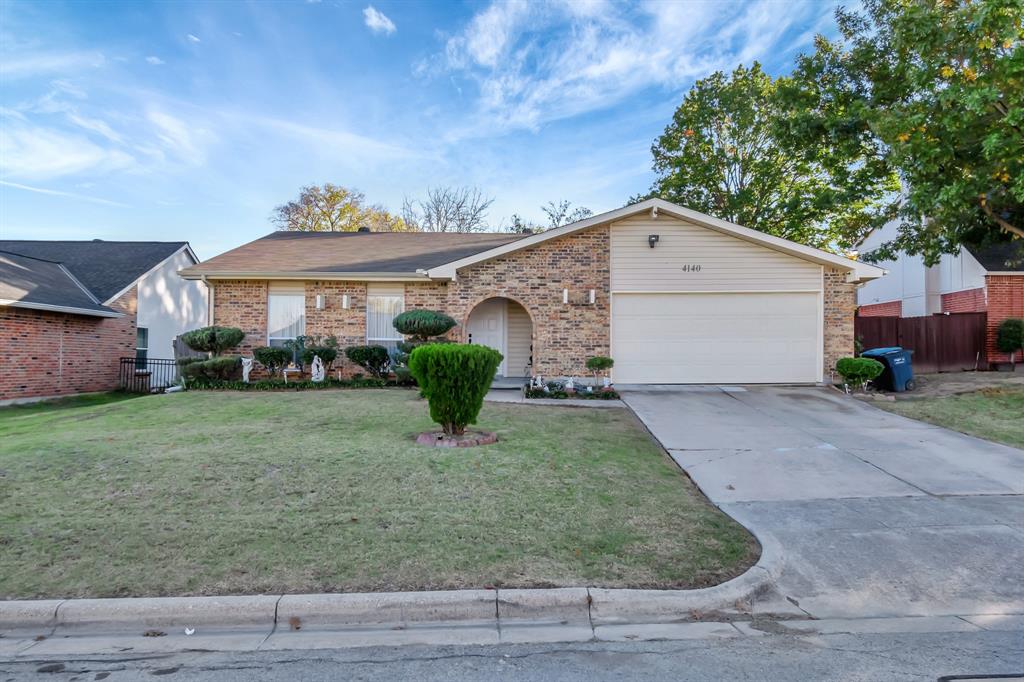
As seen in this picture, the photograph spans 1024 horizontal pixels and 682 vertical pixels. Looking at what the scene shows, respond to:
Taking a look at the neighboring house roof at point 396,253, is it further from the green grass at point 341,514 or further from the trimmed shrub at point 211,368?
the green grass at point 341,514

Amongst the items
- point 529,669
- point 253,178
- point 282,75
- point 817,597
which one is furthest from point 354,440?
point 253,178

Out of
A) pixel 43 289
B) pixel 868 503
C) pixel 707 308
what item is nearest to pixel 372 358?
pixel 707 308

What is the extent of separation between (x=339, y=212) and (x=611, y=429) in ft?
92.2

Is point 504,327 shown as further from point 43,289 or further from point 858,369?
point 43,289

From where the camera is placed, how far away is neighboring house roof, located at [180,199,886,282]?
11.9 metres

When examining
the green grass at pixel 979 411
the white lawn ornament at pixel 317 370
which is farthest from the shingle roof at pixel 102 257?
the green grass at pixel 979 411

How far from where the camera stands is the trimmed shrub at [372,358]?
40.1 ft

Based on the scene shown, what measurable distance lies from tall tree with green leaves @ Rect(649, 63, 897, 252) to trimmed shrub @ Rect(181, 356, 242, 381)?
19.5 meters

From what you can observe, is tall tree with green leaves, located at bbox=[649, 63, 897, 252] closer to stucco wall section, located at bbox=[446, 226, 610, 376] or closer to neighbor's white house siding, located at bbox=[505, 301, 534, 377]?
stucco wall section, located at bbox=[446, 226, 610, 376]

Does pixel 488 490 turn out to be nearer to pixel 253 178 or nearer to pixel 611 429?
pixel 611 429

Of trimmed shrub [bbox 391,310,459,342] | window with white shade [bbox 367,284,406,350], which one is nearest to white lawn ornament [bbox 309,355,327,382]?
window with white shade [bbox 367,284,406,350]

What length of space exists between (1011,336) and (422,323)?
1646 centimetres

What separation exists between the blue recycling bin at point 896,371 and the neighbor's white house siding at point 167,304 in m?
20.0

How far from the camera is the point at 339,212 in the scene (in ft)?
103
